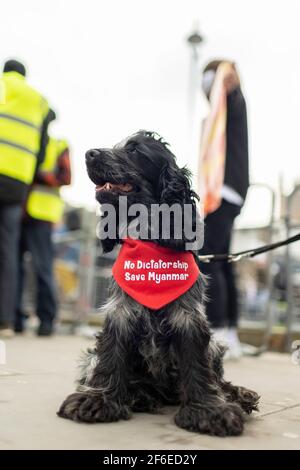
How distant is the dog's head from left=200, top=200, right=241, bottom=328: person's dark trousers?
1.92 metres

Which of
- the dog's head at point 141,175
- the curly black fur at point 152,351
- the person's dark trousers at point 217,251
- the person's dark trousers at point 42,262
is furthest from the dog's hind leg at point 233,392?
the person's dark trousers at point 42,262

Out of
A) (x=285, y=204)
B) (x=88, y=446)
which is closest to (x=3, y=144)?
(x=285, y=204)

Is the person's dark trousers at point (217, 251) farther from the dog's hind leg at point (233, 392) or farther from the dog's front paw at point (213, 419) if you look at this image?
the dog's front paw at point (213, 419)

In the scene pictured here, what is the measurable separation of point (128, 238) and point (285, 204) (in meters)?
3.93

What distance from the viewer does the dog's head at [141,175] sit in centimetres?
265

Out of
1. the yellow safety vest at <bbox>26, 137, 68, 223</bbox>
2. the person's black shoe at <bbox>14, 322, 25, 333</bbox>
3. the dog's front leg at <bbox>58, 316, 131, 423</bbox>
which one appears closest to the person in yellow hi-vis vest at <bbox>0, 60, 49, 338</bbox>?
the yellow safety vest at <bbox>26, 137, 68, 223</bbox>

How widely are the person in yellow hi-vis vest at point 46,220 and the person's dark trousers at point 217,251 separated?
2.12m

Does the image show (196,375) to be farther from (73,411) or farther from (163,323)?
(73,411)

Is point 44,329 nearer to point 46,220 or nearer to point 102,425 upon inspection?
point 46,220

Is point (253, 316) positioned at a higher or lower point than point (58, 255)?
lower

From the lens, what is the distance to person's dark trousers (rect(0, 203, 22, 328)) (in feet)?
18.6

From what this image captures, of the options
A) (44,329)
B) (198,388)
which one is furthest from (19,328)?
(198,388)
